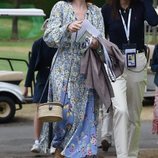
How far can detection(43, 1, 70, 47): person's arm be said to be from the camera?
5930mm

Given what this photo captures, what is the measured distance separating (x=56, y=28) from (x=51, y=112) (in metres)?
0.76

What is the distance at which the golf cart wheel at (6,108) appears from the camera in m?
11.9

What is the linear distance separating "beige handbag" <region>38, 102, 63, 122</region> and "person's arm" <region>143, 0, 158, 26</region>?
1474 millimetres

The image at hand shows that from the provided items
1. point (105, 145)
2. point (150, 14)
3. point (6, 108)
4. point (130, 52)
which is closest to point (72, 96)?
point (130, 52)

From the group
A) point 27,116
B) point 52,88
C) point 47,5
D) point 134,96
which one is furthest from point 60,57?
point 47,5

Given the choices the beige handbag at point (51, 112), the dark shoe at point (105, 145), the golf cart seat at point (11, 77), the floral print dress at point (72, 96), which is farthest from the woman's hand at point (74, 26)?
the golf cart seat at point (11, 77)

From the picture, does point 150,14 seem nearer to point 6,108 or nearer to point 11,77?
point 6,108


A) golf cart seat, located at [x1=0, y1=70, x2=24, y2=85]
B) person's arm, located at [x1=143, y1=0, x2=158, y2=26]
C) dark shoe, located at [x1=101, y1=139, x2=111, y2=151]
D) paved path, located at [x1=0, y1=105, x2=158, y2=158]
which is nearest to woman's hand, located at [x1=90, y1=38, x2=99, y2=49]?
person's arm, located at [x1=143, y1=0, x2=158, y2=26]

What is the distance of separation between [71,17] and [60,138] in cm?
110

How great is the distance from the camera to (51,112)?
5777 millimetres

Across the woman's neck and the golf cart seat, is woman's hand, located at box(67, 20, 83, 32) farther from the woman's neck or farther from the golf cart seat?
the golf cart seat

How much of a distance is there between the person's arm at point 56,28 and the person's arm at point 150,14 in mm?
1055

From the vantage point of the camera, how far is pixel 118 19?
691 centimetres

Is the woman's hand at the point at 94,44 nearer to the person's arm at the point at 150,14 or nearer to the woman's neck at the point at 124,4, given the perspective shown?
the person's arm at the point at 150,14
